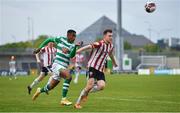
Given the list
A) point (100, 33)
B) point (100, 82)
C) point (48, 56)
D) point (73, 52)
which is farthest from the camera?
point (100, 33)

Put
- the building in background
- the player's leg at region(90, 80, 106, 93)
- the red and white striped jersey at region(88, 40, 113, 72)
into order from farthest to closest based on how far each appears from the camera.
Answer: the building in background < the red and white striped jersey at region(88, 40, 113, 72) < the player's leg at region(90, 80, 106, 93)

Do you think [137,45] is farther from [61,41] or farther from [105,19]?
[61,41]

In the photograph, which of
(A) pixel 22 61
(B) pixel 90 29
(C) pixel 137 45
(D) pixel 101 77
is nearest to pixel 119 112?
(D) pixel 101 77

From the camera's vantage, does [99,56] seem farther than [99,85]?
Yes

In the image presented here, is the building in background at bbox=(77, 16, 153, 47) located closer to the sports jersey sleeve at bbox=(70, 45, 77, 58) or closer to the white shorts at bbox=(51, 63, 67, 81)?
the white shorts at bbox=(51, 63, 67, 81)

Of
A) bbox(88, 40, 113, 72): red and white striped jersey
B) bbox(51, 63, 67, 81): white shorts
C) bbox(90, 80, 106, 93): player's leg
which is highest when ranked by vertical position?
bbox(88, 40, 113, 72): red and white striped jersey

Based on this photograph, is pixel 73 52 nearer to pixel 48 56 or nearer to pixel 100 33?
pixel 48 56

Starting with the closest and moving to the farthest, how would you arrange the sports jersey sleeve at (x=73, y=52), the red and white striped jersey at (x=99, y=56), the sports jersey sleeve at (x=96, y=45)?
the sports jersey sleeve at (x=96, y=45) → the red and white striped jersey at (x=99, y=56) → the sports jersey sleeve at (x=73, y=52)

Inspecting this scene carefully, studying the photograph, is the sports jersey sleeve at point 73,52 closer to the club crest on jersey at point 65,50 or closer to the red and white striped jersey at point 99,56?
the club crest on jersey at point 65,50

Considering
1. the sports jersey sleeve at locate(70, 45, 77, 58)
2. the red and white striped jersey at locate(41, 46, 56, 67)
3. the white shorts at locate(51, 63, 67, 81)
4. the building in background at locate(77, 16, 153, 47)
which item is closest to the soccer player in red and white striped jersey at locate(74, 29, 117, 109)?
the sports jersey sleeve at locate(70, 45, 77, 58)

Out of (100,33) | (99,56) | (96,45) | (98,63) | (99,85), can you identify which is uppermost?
(100,33)

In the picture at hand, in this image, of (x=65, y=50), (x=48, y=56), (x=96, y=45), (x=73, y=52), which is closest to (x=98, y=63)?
(x=96, y=45)

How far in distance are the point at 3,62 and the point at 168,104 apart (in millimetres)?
86476

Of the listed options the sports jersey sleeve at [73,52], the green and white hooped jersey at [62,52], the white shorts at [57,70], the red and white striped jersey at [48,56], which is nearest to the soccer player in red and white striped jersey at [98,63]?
the sports jersey sleeve at [73,52]
